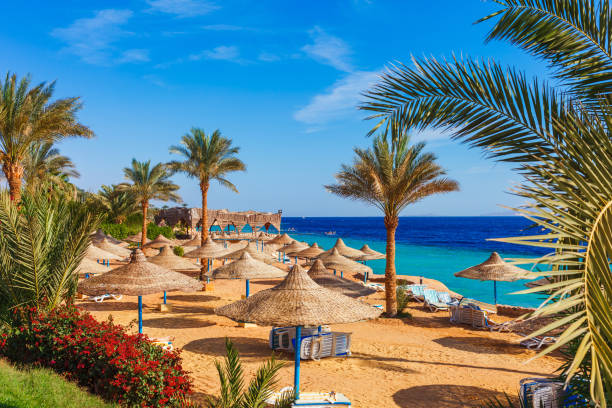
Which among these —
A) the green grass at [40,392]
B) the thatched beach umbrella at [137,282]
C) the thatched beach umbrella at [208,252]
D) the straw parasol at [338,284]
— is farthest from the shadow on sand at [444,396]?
the thatched beach umbrella at [208,252]

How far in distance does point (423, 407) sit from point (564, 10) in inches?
263

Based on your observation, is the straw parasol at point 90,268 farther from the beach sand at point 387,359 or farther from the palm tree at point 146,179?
the palm tree at point 146,179

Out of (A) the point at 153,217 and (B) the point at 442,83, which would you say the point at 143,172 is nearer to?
(A) the point at 153,217

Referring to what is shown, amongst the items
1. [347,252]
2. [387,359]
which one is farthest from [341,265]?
[387,359]

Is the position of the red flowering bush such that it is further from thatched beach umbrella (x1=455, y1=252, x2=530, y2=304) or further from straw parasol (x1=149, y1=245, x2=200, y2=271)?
thatched beach umbrella (x1=455, y1=252, x2=530, y2=304)

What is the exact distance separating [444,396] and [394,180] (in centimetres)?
852

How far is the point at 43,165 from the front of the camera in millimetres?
22688

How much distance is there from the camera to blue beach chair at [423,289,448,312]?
1681 centimetres

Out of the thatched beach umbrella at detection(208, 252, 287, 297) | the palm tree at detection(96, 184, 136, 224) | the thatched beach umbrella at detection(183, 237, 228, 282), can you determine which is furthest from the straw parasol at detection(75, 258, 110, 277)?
the palm tree at detection(96, 184, 136, 224)

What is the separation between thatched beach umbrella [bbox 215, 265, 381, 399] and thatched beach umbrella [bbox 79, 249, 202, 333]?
3.34 metres

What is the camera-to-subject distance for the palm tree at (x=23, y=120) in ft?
41.4

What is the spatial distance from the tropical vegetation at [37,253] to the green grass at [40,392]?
190cm

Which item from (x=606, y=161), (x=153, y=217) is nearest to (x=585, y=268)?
(x=606, y=161)

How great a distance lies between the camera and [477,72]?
4586mm
